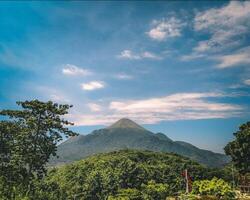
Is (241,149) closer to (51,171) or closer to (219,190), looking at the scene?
(219,190)

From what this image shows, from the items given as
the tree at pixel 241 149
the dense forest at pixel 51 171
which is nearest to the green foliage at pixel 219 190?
the dense forest at pixel 51 171

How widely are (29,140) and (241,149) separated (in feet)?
142

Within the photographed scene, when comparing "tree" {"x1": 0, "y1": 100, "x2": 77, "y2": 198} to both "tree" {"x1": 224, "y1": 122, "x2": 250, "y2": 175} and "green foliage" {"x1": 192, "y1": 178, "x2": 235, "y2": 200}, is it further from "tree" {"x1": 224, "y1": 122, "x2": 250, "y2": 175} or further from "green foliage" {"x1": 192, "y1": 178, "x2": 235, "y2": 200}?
"tree" {"x1": 224, "y1": 122, "x2": 250, "y2": 175}

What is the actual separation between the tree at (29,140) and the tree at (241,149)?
39958 millimetres

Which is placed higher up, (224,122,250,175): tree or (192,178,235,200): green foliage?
(224,122,250,175): tree

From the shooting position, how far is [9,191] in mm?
30219

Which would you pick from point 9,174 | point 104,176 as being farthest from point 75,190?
point 9,174

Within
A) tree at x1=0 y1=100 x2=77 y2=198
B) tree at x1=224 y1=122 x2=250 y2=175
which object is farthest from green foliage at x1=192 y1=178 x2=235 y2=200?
tree at x1=0 y1=100 x2=77 y2=198

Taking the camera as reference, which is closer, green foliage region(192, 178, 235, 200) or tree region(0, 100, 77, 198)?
tree region(0, 100, 77, 198)

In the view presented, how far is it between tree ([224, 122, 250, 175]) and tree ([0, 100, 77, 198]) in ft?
131

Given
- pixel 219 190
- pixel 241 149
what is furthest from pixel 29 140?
pixel 241 149

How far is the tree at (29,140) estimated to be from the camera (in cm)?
3259

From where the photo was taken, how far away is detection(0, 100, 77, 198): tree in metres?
32.6

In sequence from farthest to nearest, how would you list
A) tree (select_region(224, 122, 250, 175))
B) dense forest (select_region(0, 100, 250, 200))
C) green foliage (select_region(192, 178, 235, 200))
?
tree (select_region(224, 122, 250, 175)) < green foliage (select_region(192, 178, 235, 200)) < dense forest (select_region(0, 100, 250, 200))
